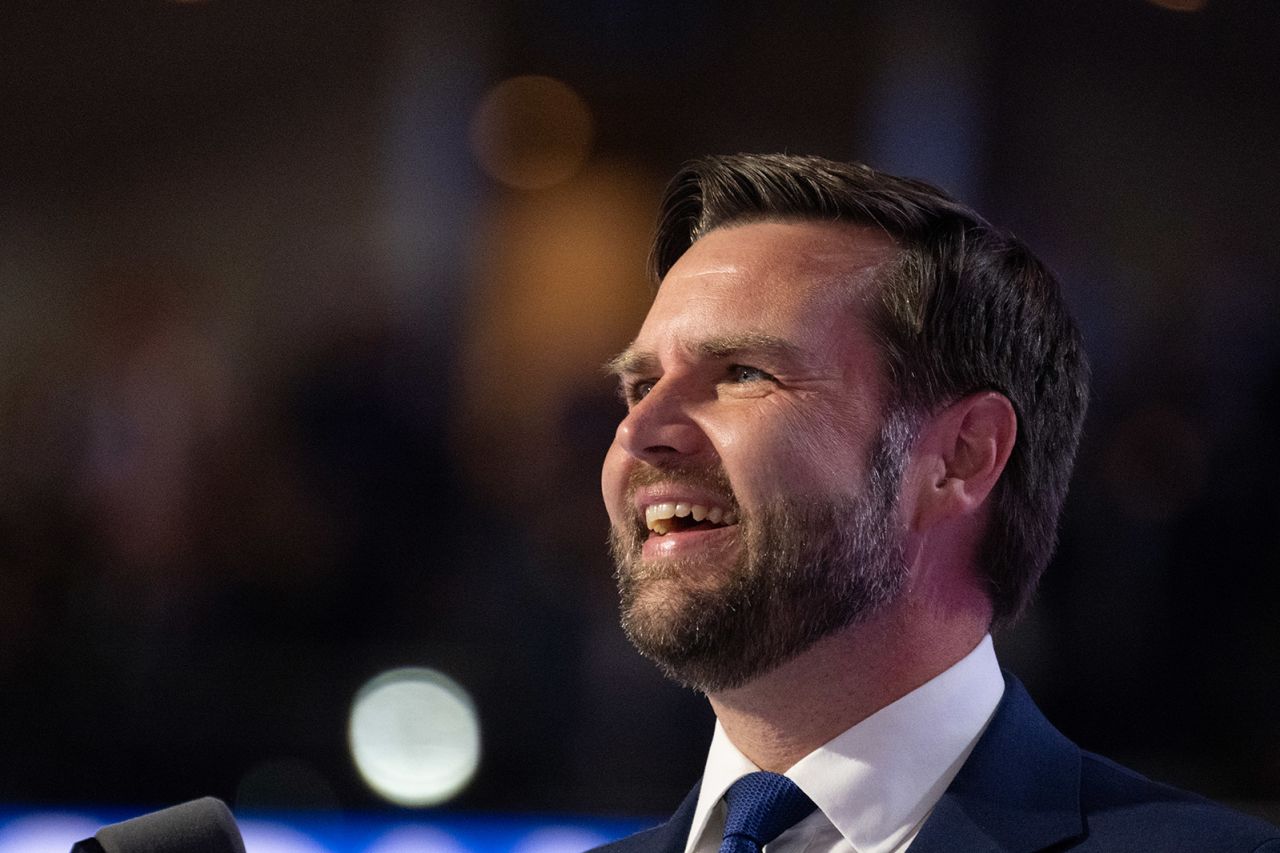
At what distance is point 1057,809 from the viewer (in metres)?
1.38

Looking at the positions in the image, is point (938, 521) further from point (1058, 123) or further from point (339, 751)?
point (1058, 123)

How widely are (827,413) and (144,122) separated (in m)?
3.60

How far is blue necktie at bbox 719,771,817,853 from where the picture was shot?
1429mm

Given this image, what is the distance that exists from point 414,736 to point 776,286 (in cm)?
245

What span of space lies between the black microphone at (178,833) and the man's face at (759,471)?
1.83 ft

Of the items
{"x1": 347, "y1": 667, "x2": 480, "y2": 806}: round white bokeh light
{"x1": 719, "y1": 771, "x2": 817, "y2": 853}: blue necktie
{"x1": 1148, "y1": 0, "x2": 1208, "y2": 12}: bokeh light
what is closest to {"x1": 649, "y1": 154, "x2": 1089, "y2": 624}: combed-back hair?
{"x1": 719, "y1": 771, "x2": 817, "y2": 853}: blue necktie

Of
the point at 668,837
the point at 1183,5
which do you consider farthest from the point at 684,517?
the point at 1183,5

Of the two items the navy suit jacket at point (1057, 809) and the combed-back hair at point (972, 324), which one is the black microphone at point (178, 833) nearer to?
the navy suit jacket at point (1057, 809)

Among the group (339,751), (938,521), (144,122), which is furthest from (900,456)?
(144,122)

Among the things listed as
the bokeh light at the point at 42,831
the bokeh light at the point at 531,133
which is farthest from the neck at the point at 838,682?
the bokeh light at the point at 531,133

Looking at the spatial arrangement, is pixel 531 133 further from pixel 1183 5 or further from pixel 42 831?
pixel 42 831

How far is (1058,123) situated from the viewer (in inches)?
170

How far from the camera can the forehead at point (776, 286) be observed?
1533mm

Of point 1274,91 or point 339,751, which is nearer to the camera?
point 339,751
